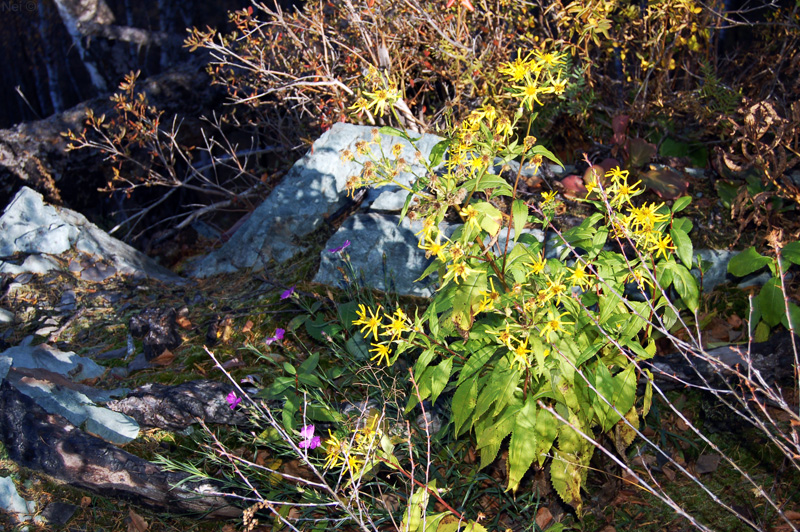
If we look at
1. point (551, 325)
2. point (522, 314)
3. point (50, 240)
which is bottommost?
point (50, 240)

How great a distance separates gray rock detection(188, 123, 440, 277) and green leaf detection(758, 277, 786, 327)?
2314 millimetres

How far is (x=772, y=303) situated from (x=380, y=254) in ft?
7.06

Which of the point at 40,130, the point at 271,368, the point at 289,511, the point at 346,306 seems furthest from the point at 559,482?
the point at 40,130

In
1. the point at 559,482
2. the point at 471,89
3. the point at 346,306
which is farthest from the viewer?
the point at 471,89

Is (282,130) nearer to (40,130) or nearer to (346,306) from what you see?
(40,130)

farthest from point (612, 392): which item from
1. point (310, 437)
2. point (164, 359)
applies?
point (164, 359)

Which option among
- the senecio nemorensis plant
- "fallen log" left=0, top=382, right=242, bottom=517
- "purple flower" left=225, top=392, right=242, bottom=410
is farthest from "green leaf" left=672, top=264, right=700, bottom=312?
"fallen log" left=0, top=382, right=242, bottom=517

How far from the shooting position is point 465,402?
88.1 inches

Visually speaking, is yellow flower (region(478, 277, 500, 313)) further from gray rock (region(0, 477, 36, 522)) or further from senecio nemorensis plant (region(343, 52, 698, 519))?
gray rock (region(0, 477, 36, 522))

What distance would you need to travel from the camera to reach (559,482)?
2.25 metres

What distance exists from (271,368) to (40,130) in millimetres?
4396

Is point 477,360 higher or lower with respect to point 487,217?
lower

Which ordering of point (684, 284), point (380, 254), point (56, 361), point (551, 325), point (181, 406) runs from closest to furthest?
point (551, 325) → point (684, 284) → point (181, 406) → point (56, 361) → point (380, 254)

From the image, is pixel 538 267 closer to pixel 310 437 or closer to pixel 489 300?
pixel 489 300
